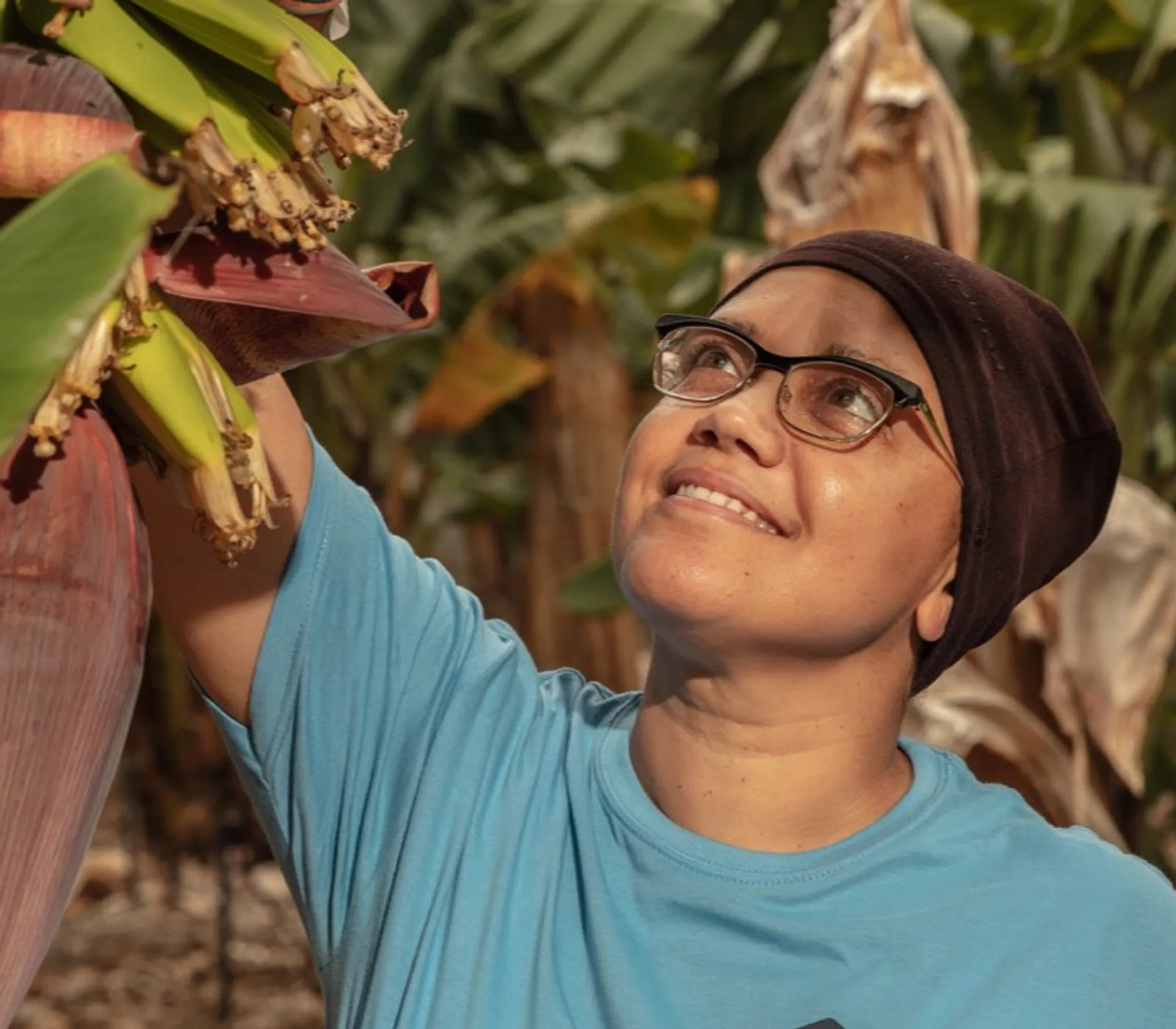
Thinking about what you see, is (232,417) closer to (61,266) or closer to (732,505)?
(61,266)

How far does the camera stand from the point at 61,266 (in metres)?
0.39

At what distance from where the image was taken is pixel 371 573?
85 centimetres

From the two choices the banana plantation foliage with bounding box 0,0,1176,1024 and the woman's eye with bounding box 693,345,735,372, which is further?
the woman's eye with bounding box 693,345,735,372

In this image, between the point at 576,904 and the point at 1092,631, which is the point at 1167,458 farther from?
the point at 576,904

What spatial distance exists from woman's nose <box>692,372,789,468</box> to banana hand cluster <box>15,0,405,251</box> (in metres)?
0.27

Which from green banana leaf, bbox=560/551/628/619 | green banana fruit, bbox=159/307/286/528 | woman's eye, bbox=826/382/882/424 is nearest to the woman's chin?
woman's eye, bbox=826/382/882/424

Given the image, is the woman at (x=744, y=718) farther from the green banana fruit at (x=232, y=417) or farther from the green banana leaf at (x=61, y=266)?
the green banana leaf at (x=61, y=266)

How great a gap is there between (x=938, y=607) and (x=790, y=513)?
0.40 feet

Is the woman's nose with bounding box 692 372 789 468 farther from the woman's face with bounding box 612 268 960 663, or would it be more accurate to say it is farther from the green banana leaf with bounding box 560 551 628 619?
the green banana leaf with bounding box 560 551 628 619

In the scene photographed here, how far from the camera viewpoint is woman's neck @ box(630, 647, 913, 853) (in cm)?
83

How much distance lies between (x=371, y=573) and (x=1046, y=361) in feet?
1.14

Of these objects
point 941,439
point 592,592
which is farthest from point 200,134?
point 592,592

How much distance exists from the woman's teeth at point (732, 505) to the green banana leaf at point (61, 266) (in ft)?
1.39

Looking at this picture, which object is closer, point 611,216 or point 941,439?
point 941,439
